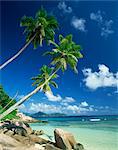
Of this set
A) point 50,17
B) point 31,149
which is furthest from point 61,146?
point 50,17

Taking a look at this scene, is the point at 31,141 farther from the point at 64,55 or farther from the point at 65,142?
the point at 64,55

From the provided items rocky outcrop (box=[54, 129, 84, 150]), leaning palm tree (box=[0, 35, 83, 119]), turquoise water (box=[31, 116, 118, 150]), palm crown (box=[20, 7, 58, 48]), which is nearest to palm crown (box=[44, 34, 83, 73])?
leaning palm tree (box=[0, 35, 83, 119])

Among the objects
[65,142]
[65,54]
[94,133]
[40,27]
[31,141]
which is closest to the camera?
[65,142]

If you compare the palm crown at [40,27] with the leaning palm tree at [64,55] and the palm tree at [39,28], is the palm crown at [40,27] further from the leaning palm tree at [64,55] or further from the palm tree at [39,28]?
the leaning palm tree at [64,55]

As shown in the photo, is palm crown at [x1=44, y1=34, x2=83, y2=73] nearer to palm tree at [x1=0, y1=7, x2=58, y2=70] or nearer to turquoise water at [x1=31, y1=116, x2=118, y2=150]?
palm tree at [x1=0, y1=7, x2=58, y2=70]

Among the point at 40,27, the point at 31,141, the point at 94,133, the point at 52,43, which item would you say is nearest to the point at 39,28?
the point at 40,27

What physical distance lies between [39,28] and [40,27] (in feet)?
0.13

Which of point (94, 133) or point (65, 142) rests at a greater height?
point (94, 133)

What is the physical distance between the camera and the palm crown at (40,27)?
A: 923 cm

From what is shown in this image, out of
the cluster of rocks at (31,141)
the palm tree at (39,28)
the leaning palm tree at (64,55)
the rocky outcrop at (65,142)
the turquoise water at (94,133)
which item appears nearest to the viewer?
the cluster of rocks at (31,141)

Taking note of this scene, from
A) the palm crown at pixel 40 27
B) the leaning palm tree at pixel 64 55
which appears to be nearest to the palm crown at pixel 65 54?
the leaning palm tree at pixel 64 55

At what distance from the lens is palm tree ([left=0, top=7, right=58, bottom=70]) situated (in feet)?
30.2

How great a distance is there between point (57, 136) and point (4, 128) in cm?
208

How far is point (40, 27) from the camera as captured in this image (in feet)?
30.2
